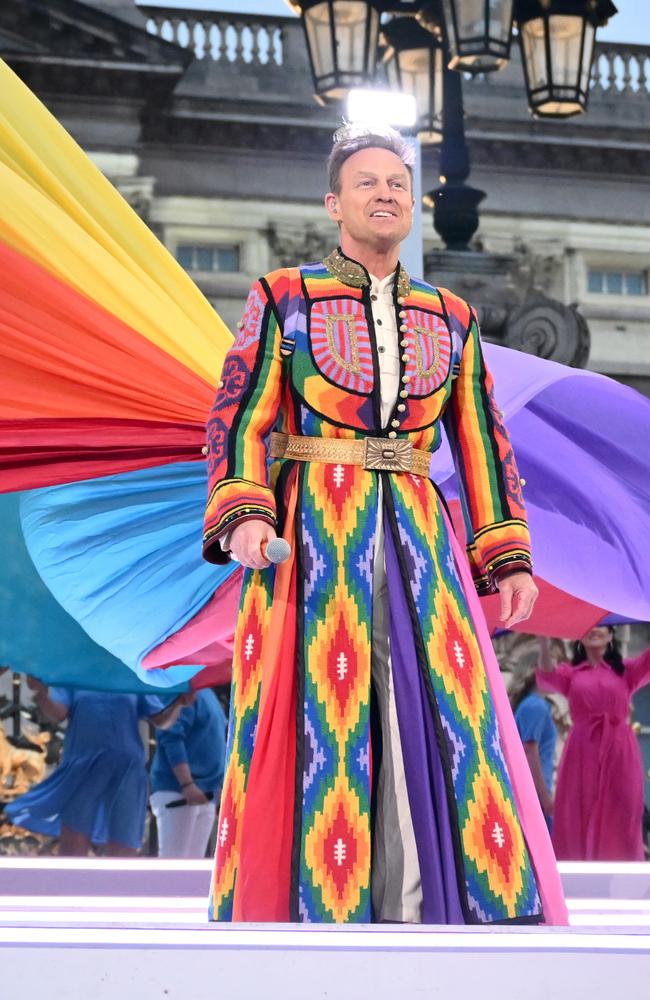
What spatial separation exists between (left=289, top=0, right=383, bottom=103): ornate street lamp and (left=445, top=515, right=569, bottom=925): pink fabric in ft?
11.6

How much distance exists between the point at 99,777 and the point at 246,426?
3.88 metres

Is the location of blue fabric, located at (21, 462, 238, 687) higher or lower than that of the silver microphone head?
higher

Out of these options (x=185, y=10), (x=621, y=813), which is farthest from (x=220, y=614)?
(x=185, y=10)

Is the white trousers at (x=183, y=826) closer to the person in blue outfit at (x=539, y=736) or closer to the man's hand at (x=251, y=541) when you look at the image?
the person in blue outfit at (x=539, y=736)

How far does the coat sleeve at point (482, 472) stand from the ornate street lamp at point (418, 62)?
3661 millimetres

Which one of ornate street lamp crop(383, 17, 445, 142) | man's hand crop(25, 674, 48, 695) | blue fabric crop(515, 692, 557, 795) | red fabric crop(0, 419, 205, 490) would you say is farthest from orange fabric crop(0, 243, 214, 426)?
blue fabric crop(515, 692, 557, 795)

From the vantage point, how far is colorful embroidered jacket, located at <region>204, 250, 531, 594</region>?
2.87m

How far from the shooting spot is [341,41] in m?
6.07

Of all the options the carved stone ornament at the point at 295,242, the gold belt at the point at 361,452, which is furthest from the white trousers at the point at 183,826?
the carved stone ornament at the point at 295,242

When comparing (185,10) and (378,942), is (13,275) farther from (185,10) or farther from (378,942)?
(185,10)

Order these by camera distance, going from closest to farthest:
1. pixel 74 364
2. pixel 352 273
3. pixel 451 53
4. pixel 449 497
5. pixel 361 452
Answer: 1. pixel 361 452
2. pixel 352 273
3. pixel 74 364
4. pixel 449 497
5. pixel 451 53

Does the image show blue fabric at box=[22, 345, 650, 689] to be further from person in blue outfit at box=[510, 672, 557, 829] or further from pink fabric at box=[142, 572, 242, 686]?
person in blue outfit at box=[510, 672, 557, 829]

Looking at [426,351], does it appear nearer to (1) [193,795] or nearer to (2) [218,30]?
(1) [193,795]

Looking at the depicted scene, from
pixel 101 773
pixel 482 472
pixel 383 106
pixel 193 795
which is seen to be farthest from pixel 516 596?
pixel 193 795
